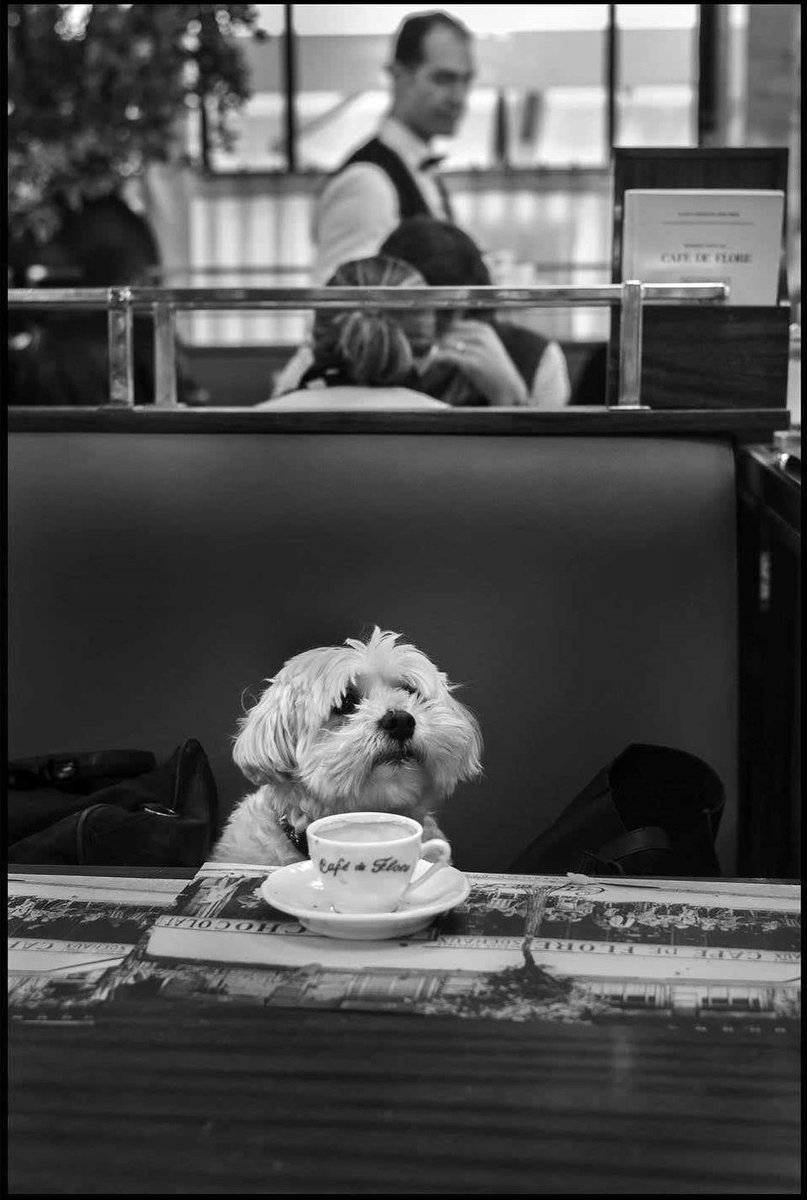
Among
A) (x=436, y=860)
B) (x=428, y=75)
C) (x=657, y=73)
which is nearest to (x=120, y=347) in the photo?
(x=436, y=860)

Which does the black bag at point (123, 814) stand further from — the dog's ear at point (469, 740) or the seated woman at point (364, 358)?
the seated woman at point (364, 358)

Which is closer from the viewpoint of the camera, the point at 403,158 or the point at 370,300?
Result: the point at 370,300

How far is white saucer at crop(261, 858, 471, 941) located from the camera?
892 millimetres

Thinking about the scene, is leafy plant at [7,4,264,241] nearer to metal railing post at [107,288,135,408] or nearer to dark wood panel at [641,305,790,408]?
metal railing post at [107,288,135,408]

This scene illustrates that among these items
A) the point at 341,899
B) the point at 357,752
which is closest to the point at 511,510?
the point at 357,752

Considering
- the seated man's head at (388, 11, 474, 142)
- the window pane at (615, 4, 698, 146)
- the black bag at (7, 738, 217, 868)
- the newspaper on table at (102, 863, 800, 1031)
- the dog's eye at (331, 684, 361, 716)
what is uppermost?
the window pane at (615, 4, 698, 146)

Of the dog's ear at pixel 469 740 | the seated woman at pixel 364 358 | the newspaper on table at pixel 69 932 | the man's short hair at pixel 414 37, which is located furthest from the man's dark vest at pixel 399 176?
the newspaper on table at pixel 69 932

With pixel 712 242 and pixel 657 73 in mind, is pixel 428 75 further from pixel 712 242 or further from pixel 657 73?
pixel 657 73

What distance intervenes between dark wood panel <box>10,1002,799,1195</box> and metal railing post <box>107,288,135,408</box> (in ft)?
3.89

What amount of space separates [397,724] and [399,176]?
241cm

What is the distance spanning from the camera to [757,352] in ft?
6.05

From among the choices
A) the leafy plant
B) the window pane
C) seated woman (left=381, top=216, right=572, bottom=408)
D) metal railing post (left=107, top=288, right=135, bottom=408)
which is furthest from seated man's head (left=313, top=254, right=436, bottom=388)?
the window pane

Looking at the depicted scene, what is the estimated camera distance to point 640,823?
1.30 meters

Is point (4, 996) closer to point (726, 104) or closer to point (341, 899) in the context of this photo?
point (341, 899)
